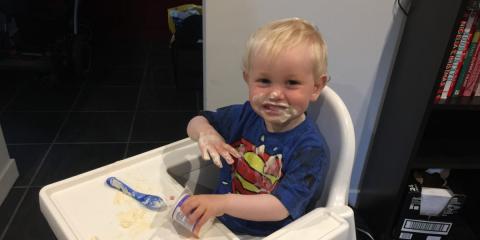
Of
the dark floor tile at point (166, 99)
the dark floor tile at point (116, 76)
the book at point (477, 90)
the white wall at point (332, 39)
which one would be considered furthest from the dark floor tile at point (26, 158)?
the book at point (477, 90)

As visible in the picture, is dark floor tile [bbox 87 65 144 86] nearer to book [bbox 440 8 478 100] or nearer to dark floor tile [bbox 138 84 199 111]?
dark floor tile [bbox 138 84 199 111]

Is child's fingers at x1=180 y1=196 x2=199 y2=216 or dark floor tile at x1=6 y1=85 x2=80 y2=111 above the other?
child's fingers at x1=180 y1=196 x2=199 y2=216

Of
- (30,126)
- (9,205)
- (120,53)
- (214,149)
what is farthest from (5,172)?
(120,53)

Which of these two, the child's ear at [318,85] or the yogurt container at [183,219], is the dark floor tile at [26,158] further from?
the child's ear at [318,85]

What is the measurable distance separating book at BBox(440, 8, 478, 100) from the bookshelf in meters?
0.03

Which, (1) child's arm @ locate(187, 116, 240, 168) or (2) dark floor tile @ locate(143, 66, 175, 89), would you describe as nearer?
(1) child's arm @ locate(187, 116, 240, 168)

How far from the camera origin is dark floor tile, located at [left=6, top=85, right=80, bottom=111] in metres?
2.21

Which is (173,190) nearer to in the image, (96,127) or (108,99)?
(96,127)

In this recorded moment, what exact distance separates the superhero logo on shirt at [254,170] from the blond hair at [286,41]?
18 cm

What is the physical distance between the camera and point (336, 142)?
0.80 metres

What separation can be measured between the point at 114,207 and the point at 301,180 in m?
0.34

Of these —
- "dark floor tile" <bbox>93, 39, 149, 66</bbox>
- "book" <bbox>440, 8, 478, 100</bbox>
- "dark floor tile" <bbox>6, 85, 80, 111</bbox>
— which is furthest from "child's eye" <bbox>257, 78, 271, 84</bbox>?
"dark floor tile" <bbox>93, 39, 149, 66</bbox>

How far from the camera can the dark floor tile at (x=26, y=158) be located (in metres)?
1.67

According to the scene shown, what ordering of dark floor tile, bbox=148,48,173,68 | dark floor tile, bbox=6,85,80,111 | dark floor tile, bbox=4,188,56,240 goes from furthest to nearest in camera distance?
dark floor tile, bbox=148,48,173,68 → dark floor tile, bbox=6,85,80,111 → dark floor tile, bbox=4,188,56,240
